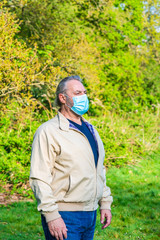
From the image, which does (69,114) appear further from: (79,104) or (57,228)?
(57,228)

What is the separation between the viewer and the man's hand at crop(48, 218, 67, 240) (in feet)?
7.92

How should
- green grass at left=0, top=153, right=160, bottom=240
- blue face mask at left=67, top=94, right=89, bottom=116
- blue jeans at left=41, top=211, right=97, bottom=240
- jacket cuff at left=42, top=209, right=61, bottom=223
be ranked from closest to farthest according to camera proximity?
jacket cuff at left=42, top=209, right=61, bottom=223
blue jeans at left=41, top=211, right=97, bottom=240
blue face mask at left=67, top=94, right=89, bottom=116
green grass at left=0, top=153, right=160, bottom=240

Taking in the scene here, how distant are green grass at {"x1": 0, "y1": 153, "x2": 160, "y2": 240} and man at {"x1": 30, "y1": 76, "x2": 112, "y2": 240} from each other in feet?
8.78

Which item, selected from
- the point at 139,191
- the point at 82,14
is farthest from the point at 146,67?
the point at 139,191

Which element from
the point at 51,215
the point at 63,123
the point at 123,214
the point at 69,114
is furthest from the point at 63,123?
the point at 123,214

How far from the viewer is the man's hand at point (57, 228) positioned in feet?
7.92

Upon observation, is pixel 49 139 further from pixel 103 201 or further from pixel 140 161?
pixel 140 161

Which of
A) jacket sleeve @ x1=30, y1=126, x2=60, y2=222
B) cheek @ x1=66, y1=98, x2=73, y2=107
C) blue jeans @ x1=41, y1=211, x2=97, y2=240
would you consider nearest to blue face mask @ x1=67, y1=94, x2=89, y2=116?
cheek @ x1=66, y1=98, x2=73, y2=107

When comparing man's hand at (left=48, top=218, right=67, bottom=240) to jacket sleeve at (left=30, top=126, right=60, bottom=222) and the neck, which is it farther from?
the neck

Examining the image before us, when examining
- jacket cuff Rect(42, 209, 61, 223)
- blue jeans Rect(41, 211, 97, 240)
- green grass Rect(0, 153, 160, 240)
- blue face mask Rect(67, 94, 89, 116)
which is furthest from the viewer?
green grass Rect(0, 153, 160, 240)

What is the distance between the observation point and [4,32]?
7.56m

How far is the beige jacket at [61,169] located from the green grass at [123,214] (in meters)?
2.75

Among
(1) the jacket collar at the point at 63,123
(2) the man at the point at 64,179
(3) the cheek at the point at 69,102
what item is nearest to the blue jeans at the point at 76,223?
(2) the man at the point at 64,179

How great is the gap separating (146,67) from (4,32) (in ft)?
46.6
